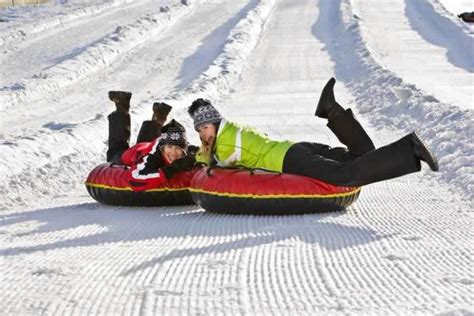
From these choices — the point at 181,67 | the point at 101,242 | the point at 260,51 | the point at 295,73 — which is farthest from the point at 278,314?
the point at 260,51

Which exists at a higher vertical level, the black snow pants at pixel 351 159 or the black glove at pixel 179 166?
the black snow pants at pixel 351 159

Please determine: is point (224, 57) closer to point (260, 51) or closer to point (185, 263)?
point (260, 51)

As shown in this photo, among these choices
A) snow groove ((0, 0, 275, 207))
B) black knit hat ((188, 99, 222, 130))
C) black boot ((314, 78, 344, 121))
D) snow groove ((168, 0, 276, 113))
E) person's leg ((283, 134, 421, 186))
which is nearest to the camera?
person's leg ((283, 134, 421, 186))

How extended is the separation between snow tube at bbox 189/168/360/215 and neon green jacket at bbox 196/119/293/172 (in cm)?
10

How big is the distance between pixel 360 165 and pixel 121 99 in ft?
8.04

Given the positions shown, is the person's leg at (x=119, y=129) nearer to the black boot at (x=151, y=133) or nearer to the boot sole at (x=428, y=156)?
the black boot at (x=151, y=133)

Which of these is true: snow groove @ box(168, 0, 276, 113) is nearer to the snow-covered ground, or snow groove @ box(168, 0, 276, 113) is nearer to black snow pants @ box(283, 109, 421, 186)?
the snow-covered ground

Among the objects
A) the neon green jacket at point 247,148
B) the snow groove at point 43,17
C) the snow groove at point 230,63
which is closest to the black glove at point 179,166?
the neon green jacket at point 247,148

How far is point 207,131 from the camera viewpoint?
5660 millimetres

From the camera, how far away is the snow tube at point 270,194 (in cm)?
549

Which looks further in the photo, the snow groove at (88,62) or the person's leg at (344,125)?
the snow groove at (88,62)

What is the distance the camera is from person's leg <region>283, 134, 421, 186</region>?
509 cm

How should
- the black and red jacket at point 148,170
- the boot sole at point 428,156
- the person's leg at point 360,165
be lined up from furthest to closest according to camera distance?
1. the black and red jacket at point 148,170
2. the person's leg at point 360,165
3. the boot sole at point 428,156

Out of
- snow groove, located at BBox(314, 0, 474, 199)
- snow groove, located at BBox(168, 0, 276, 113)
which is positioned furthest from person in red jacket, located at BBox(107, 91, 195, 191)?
snow groove, located at BBox(168, 0, 276, 113)
